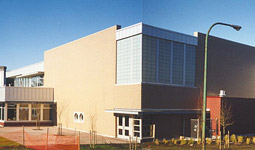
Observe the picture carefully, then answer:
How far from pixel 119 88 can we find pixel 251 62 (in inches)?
713

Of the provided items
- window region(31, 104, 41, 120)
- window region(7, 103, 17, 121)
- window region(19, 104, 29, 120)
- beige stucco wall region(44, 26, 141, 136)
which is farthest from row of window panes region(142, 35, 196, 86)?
window region(7, 103, 17, 121)

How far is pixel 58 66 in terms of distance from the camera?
37406 millimetres

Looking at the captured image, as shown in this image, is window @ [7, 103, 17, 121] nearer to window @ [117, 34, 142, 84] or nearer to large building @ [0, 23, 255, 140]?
large building @ [0, 23, 255, 140]

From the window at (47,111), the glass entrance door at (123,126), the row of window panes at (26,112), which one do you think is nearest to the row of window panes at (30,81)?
the window at (47,111)

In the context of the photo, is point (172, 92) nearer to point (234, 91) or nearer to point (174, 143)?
point (174, 143)

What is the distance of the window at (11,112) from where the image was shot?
35938 mm

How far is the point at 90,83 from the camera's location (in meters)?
30.4

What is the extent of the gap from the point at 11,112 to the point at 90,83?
12.0m

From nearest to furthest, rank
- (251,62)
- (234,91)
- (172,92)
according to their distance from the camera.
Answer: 1. (172,92)
2. (234,91)
3. (251,62)

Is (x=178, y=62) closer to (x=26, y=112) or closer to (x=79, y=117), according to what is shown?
(x=79, y=117)

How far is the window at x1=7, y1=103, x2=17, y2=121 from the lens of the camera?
35938mm

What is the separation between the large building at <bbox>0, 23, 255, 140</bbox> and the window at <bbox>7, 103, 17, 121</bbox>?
0.40 m

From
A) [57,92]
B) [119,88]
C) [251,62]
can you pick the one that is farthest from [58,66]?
[251,62]

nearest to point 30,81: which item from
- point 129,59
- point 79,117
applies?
point 79,117
